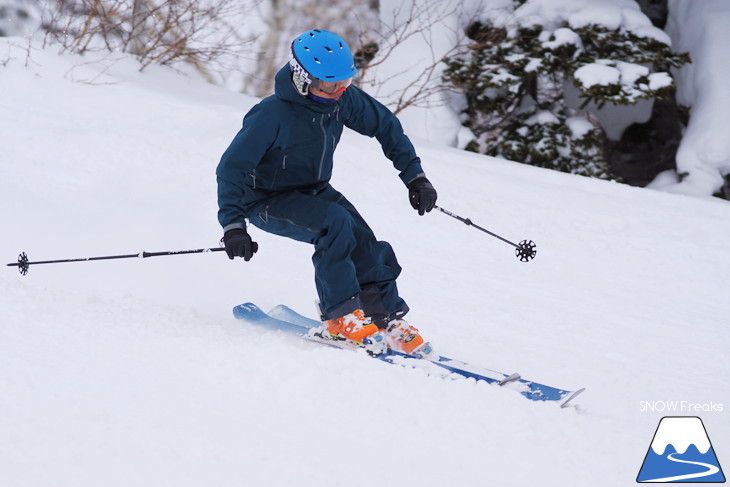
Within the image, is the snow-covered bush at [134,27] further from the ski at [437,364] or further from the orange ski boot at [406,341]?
the orange ski boot at [406,341]

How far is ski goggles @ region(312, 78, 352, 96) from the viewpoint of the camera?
3764 millimetres

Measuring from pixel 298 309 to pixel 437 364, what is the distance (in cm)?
148

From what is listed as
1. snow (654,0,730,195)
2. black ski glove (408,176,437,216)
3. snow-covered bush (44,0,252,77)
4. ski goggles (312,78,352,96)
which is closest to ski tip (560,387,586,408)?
black ski glove (408,176,437,216)

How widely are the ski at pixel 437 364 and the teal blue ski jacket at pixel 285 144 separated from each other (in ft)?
2.34

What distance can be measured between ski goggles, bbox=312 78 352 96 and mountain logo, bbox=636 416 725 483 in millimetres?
2053

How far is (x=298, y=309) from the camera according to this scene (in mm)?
5148

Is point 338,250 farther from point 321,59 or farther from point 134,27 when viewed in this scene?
point 134,27

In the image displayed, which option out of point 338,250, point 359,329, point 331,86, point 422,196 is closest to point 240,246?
point 338,250

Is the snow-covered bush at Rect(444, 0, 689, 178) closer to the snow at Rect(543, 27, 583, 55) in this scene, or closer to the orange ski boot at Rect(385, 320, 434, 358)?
the snow at Rect(543, 27, 583, 55)

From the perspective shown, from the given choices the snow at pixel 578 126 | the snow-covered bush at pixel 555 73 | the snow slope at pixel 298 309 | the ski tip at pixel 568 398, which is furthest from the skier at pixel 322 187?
the snow at pixel 578 126

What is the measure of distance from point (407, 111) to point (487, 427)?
7412 mm

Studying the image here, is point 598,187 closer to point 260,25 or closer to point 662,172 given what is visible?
point 662,172

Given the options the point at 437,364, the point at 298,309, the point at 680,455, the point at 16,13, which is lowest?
the point at 16,13

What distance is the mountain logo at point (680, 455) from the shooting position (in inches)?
116
